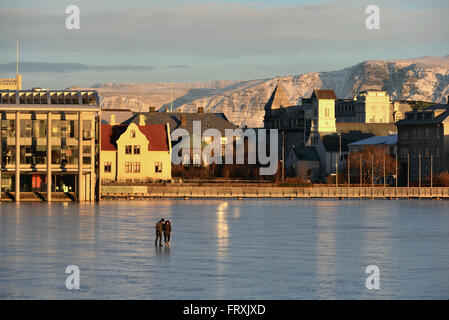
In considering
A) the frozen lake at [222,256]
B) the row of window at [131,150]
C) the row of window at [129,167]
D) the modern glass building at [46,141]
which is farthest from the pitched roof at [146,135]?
the frozen lake at [222,256]

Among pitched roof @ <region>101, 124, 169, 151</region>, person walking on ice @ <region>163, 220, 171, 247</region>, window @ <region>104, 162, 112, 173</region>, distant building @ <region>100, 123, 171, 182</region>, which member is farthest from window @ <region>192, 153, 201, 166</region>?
person walking on ice @ <region>163, 220, 171, 247</region>

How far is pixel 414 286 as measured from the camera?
46000 mm

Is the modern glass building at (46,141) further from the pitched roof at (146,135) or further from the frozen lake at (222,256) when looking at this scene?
the frozen lake at (222,256)

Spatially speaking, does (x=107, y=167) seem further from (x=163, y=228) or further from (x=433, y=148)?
(x=163, y=228)

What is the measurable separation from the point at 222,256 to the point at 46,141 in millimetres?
71184

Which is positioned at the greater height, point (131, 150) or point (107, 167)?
point (131, 150)

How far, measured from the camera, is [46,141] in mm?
125250

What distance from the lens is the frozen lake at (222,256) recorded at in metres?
44.5

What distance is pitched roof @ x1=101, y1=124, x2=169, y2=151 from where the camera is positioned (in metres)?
151

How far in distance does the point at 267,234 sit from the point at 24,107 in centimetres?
5836

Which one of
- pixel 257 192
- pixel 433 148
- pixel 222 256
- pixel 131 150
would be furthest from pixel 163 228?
pixel 433 148

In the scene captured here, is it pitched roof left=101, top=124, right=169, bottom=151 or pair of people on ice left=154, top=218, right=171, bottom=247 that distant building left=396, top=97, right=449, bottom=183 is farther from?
pair of people on ice left=154, top=218, right=171, bottom=247

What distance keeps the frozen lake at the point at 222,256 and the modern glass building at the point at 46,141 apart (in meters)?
26.6

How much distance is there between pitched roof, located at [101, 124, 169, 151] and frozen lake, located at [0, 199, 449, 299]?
52.4 metres
